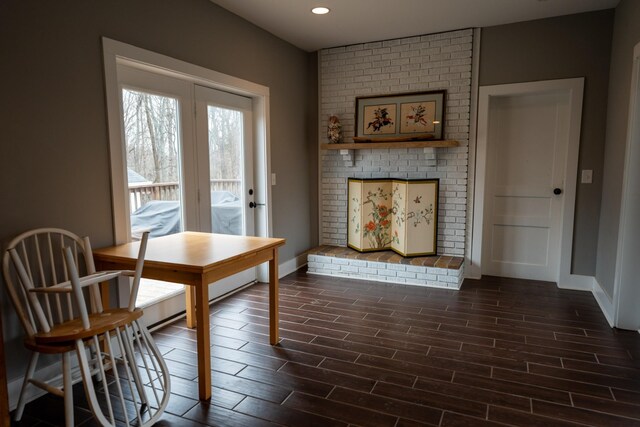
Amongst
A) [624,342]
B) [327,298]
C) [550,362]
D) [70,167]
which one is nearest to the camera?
[70,167]

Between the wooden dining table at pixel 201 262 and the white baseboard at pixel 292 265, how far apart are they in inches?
64.5

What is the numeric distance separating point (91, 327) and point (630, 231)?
11.0 ft

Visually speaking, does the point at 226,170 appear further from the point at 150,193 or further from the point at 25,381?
the point at 25,381

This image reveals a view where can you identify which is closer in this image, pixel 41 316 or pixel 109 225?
pixel 41 316

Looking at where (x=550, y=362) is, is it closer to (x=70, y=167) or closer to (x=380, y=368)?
(x=380, y=368)

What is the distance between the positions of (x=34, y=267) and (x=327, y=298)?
2264 mm

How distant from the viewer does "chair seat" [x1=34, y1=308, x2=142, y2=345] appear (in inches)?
66.1

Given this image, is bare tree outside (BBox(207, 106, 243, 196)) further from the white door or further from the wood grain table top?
the white door

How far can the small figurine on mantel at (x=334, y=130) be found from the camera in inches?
182

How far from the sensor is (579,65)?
3.72m

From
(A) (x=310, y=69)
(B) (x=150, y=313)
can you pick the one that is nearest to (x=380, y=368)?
(B) (x=150, y=313)

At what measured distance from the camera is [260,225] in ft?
13.6

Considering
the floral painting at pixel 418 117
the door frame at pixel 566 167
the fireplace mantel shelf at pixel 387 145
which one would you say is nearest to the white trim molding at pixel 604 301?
the door frame at pixel 566 167

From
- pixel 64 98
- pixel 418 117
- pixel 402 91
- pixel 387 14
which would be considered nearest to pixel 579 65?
pixel 418 117
